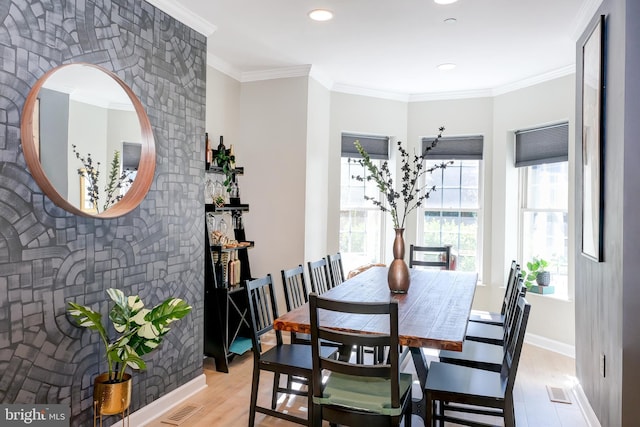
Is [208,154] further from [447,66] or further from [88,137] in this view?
[447,66]

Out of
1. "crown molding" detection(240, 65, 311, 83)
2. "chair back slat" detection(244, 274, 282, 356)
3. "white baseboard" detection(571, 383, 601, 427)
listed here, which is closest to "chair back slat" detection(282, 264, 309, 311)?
"chair back slat" detection(244, 274, 282, 356)

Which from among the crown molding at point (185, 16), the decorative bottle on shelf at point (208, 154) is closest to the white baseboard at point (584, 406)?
the decorative bottle on shelf at point (208, 154)

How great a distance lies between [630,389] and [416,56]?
3010 mm

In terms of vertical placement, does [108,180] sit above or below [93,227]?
above

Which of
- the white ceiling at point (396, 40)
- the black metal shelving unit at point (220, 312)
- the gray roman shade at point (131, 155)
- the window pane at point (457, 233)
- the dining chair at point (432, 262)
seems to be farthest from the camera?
the window pane at point (457, 233)

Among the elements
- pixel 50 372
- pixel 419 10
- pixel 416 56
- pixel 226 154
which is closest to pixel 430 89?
pixel 416 56

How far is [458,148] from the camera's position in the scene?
5.38 meters

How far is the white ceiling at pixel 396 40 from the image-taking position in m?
3.12

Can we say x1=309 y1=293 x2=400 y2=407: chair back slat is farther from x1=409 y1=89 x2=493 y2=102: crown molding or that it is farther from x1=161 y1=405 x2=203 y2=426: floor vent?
x1=409 y1=89 x2=493 y2=102: crown molding

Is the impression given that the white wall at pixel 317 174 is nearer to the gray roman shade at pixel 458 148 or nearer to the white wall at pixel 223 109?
the white wall at pixel 223 109

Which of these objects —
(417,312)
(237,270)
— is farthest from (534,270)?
(237,270)

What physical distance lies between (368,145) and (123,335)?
3715 millimetres

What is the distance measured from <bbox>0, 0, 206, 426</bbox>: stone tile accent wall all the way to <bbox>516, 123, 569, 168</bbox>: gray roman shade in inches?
132

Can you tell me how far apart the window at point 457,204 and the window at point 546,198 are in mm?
503
